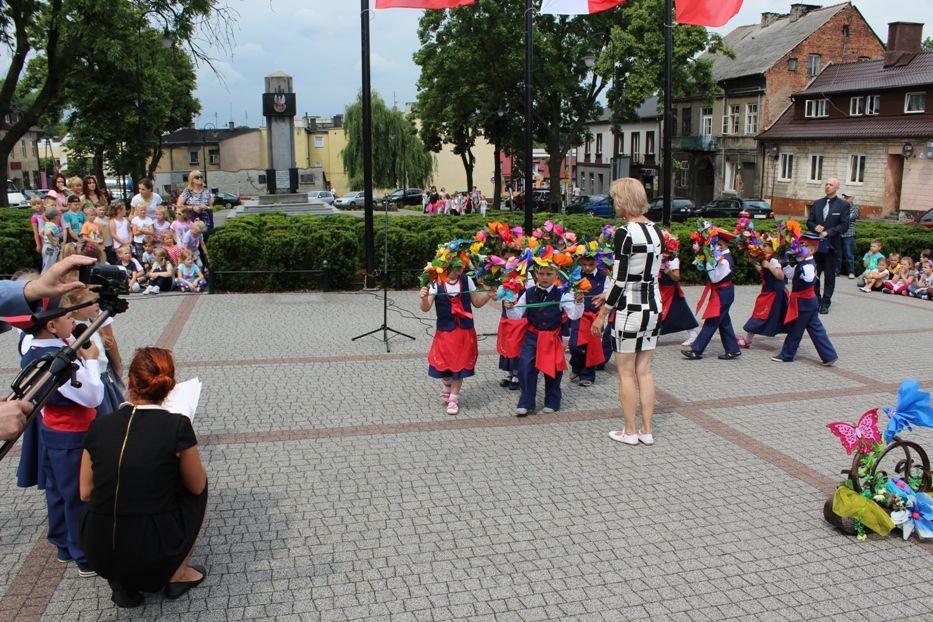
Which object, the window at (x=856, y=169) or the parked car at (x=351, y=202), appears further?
the parked car at (x=351, y=202)

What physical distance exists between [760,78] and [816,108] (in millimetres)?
4785

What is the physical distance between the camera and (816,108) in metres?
44.0

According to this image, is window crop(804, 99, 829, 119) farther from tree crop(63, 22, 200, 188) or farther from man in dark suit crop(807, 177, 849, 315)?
man in dark suit crop(807, 177, 849, 315)

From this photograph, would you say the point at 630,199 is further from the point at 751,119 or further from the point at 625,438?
the point at 751,119

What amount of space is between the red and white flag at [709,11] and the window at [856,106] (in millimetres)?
31928

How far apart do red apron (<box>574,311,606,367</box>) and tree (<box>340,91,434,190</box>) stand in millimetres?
50453

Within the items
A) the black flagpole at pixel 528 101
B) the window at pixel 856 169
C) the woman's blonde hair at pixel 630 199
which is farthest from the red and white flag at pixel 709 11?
the window at pixel 856 169

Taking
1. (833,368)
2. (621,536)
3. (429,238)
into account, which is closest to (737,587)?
(621,536)

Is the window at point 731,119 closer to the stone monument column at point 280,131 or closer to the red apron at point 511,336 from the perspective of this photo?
the stone monument column at point 280,131

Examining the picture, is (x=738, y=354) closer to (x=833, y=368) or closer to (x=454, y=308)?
(x=833, y=368)

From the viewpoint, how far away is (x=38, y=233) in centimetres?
1430

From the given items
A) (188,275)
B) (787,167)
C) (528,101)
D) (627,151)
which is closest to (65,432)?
(528,101)

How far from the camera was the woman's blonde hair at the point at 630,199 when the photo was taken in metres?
6.54

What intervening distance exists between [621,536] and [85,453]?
10.5 ft
